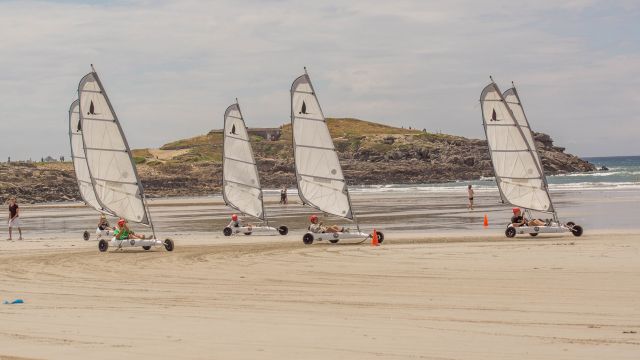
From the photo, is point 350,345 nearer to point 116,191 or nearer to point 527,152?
point 116,191

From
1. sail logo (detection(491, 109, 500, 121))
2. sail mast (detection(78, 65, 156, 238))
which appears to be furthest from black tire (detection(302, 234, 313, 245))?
sail logo (detection(491, 109, 500, 121))

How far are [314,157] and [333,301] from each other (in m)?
18.0

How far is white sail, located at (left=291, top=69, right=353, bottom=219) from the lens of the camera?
3534 centimetres

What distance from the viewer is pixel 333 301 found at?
17.9 meters

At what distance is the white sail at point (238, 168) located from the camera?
1686 inches

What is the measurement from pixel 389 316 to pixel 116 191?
66.0 ft

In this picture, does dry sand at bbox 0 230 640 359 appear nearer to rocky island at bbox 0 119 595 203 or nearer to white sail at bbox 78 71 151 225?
white sail at bbox 78 71 151 225

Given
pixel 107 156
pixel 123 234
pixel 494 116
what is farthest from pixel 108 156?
pixel 494 116

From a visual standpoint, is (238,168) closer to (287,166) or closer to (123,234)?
(123,234)

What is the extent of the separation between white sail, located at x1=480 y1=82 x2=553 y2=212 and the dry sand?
7.80m

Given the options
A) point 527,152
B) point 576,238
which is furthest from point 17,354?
point 527,152

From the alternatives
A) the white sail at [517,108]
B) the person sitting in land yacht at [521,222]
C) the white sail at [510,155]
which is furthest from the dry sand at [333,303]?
the white sail at [517,108]

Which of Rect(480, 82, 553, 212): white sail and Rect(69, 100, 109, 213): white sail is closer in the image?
Rect(480, 82, 553, 212): white sail

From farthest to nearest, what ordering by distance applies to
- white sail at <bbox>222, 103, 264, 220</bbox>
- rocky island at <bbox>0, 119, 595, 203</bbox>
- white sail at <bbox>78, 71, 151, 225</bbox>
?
rocky island at <bbox>0, 119, 595, 203</bbox> < white sail at <bbox>222, 103, 264, 220</bbox> < white sail at <bbox>78, 71, 151, 225</bbox>
